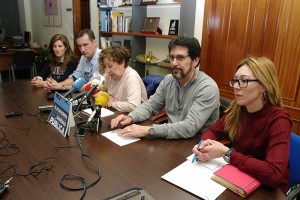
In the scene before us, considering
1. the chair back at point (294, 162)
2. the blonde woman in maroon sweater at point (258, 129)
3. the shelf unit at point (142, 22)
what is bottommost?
the chair back at point (294, 162)

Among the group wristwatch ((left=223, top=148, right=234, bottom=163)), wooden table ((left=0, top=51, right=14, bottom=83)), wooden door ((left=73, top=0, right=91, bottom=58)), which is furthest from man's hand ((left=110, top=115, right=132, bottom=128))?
wooden table ((left=0, top=51, right=14, bottom=83))

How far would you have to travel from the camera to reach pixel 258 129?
1312mm

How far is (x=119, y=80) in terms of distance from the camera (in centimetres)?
236

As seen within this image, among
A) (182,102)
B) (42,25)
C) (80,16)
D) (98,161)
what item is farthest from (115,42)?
(98,161)

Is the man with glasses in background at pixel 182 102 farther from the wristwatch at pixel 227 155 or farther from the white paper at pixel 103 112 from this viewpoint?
the wristwatch at pixel 227 155

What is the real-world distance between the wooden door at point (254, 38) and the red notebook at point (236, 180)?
1562mm

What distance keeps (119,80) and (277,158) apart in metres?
1.56

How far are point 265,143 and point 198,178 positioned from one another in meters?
0.44

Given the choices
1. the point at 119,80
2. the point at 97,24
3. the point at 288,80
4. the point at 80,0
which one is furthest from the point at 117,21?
the point at 288,80

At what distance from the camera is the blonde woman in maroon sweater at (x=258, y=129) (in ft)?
3.64

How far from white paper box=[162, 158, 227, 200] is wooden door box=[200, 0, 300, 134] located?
151 cm

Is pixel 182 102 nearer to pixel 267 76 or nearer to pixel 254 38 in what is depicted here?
pixel 267 76

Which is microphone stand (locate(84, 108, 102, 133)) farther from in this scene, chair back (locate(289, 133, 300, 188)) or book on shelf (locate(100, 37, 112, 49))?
book on shelf (locate(100, 37, 112, 49))

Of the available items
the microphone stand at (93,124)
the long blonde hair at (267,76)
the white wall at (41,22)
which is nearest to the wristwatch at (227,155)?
the long blonde hair at (267,76)
